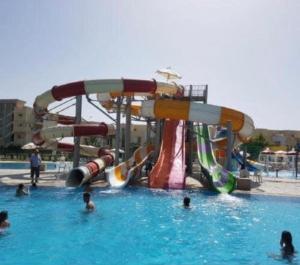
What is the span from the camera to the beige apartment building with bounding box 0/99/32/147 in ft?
211

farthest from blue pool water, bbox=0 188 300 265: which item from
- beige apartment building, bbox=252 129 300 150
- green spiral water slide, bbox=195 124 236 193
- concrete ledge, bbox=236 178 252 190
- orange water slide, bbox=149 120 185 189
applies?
beige apartment building, bbox=252 129 300 150

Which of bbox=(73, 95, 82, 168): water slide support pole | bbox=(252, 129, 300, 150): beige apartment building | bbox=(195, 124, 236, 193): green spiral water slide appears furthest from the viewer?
bbox=(252, 129, 300, 150): beige apartment building

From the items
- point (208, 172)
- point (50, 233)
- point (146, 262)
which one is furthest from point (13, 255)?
point (208, 172)

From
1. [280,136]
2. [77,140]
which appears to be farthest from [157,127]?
[280,136]

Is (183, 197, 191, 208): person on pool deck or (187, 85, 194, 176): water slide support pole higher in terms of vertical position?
(187, 85, 194, 176): water slide support pole

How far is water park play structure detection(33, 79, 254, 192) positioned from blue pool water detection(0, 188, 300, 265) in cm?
227

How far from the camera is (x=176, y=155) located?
722 inches

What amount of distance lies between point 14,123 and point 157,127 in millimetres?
48952

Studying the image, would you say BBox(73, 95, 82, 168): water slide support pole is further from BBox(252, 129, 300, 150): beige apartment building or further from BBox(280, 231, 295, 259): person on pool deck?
BBox(252, 129, 300, 150): beige apartment building

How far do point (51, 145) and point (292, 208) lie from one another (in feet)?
56.9

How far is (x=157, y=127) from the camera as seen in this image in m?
21.0

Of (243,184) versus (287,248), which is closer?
(287,248)

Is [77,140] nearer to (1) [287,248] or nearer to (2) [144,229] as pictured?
(2) [144,229]

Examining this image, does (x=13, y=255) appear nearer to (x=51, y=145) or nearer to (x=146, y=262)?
(x=146, y=262)
